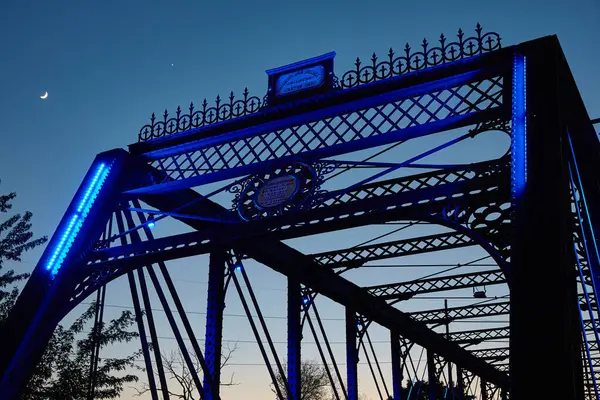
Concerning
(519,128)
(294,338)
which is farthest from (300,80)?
(294,338)

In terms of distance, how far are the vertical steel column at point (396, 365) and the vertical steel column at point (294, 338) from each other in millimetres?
8586

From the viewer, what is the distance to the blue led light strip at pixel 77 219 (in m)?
10.1

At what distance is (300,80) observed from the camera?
1072 cm

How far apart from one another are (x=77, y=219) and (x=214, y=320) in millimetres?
3036

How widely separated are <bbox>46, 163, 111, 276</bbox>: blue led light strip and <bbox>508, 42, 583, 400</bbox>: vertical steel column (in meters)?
7.30

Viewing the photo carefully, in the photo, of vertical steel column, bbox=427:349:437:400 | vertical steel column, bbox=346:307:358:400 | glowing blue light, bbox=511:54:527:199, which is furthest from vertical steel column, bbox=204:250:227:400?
vertical steel column, bbox=427:349:437:400

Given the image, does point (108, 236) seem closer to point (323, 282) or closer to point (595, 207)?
point (323, 282)

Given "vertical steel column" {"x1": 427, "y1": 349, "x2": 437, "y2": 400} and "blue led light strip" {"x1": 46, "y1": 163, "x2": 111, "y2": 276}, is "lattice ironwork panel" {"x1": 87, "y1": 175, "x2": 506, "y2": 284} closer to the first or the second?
"blue led light strip" {"x1": 46, "y1": 163, "x2": 111, "y2": 276}

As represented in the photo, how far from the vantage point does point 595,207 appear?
9172 mm

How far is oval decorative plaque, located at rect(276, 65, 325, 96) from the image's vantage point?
34.5 ft

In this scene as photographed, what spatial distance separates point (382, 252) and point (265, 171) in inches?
230

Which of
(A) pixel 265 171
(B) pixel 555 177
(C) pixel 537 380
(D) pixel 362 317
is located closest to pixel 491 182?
(B) pixel 555 177

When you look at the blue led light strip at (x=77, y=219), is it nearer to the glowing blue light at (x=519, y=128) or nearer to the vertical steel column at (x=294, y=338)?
the vertical steel column at (x=294, y=338)

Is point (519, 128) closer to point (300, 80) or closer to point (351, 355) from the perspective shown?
point (300, 80)
